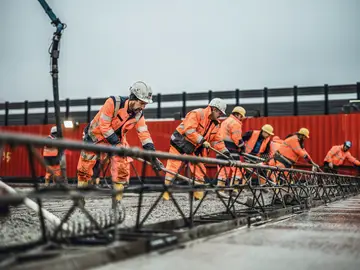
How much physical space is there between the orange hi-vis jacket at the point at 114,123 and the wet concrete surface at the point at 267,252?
2.84 m

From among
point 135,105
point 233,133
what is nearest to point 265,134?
point 233,133

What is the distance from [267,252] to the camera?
372 centimetres

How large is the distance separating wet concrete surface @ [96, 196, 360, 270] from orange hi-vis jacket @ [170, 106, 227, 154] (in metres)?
4.23

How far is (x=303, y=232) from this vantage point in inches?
201

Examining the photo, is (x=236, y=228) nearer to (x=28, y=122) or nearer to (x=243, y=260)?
(x=243, y=260)

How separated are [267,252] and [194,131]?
19.1 ft

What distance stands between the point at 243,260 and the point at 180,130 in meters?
6.51

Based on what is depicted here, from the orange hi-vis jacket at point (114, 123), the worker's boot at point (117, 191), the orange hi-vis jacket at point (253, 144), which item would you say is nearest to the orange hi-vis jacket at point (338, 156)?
the orange hi-vis jacket at point (253, 144)

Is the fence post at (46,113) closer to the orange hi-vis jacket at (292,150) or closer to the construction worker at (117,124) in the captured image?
the orange hi-vis jacket at (292,150)

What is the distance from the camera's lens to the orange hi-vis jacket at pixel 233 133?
1223 centimetres

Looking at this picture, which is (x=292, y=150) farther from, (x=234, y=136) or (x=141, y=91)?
(x=141, y=91)

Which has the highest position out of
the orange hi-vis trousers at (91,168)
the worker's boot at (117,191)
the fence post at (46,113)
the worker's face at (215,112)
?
the fence post at (46,113)

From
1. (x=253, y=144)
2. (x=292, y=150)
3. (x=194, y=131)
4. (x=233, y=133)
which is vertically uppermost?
(x=233, y=133)

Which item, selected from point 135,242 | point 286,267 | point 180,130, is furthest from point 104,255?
point 180,130
